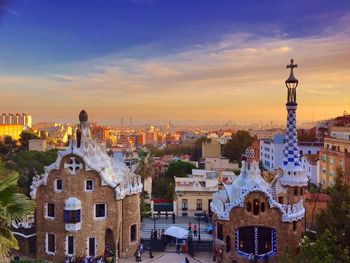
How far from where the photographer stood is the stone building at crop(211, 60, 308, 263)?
26219 mm

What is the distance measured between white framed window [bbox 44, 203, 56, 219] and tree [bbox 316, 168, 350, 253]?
52.6 feet

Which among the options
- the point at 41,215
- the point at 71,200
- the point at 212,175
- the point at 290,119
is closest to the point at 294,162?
the point at 290,119

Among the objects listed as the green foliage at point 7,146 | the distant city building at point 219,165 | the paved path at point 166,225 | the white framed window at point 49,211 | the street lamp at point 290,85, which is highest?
the street lamp at point 290,85

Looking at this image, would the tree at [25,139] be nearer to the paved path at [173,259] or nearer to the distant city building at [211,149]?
the distant city building at [211,149]

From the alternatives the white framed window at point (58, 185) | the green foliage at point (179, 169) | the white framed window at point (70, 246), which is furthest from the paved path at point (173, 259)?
the green foliage at point (179, 169)

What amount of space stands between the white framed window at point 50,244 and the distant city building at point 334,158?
35.0 metres

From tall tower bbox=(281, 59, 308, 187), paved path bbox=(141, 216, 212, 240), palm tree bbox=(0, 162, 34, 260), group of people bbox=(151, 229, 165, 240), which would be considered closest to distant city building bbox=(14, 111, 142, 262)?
group of people bbox=(151, 229, 165, 240)

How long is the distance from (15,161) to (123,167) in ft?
88.2

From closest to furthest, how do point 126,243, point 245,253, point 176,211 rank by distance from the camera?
point 245,253 < point 126,243 < point 176,211

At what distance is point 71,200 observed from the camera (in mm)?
26891

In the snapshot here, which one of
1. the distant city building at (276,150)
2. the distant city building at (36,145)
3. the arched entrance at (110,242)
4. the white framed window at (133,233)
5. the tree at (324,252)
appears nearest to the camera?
the tree at (324,252)

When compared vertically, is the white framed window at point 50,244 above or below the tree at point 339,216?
below

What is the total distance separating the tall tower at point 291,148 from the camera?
87.9ft

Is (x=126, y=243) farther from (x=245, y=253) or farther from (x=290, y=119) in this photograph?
(x=290, y=119)
